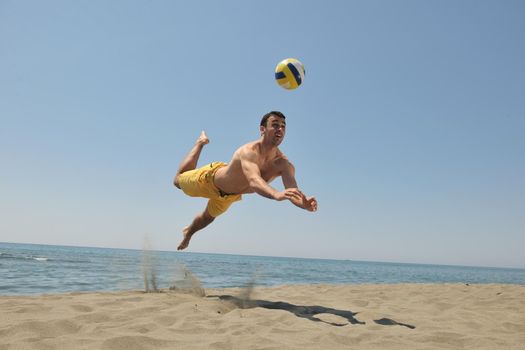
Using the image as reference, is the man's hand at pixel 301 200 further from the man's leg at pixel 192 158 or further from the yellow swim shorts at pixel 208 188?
the man's leg at pixel 192 158

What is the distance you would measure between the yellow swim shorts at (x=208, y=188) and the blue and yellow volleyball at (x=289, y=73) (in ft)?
5.48

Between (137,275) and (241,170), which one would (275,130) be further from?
(137,275)

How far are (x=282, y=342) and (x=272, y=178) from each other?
119 inches

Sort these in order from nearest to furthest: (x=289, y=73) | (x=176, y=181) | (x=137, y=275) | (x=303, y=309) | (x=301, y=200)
Result: (x=301, y=200)
(x=303, y=309)
(x=289, y=73)
(x=176, y=181)
(x=137, y=275)

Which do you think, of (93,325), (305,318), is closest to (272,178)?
(305,318)

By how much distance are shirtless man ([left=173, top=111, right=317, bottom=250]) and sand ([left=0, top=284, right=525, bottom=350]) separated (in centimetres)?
145

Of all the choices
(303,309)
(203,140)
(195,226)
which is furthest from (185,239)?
(303,309)

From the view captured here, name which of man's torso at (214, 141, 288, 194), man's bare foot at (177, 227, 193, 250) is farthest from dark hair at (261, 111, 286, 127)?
man's bare foot at (177, 227, 193, 250)

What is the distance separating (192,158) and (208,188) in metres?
1.07

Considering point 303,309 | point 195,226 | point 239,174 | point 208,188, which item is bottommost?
point 303,309

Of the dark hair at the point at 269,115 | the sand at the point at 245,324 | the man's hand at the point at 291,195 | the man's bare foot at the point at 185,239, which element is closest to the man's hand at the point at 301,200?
the man's hand at the point at 291,195

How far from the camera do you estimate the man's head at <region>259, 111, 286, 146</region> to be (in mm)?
5230

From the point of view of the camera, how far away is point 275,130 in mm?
5227

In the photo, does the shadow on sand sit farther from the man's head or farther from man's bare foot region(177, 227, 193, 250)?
the man's head
